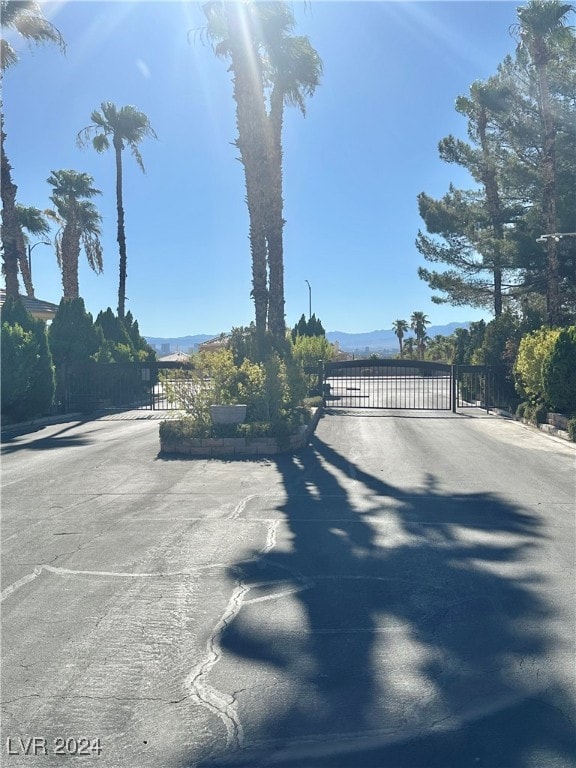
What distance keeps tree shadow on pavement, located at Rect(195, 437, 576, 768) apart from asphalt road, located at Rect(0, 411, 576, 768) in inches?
0.6

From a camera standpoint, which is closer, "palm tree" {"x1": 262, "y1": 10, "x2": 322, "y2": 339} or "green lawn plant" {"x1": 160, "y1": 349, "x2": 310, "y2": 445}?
"green lawn plant" {"x1": 160, "y1": 349, "x2": 310, "y2": 445}

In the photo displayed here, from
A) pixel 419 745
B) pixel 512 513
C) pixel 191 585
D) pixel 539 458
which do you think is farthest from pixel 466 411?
pixel 419 745

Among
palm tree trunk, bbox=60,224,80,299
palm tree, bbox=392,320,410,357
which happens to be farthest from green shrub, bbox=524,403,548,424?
palm tree, bbox=392,320,410,357

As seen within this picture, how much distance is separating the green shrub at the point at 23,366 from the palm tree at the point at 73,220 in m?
19.5

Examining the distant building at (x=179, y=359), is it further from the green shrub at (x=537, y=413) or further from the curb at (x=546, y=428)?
the green shrub at (x=537, y=413)

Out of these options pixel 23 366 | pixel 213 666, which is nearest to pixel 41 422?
pixel 23 366

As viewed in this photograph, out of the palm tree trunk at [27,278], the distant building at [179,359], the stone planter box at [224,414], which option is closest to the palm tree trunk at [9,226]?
the distant building at [179,359]

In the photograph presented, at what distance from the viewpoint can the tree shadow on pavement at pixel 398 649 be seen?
361 cm

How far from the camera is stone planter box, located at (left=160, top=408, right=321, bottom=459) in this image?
13.4 m

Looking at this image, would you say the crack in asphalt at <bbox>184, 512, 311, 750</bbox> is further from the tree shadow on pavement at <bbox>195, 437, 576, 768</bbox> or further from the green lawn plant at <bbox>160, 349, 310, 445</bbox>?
the green lawn plant at <bbox>160, 349, 310, 445</bbox>

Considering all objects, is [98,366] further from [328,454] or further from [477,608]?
[477,608]

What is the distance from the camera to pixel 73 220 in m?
40.4

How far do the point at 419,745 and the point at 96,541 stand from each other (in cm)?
457

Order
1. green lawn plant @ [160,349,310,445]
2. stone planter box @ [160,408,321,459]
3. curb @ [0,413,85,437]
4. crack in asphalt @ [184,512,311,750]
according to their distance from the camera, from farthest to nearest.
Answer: curb @ [0,413,85,437] → green lawn plant @ [160,349,310,445] → stone planter box @ [160,408,321,459] → crack in asphalt @ [184,512,311,750]
